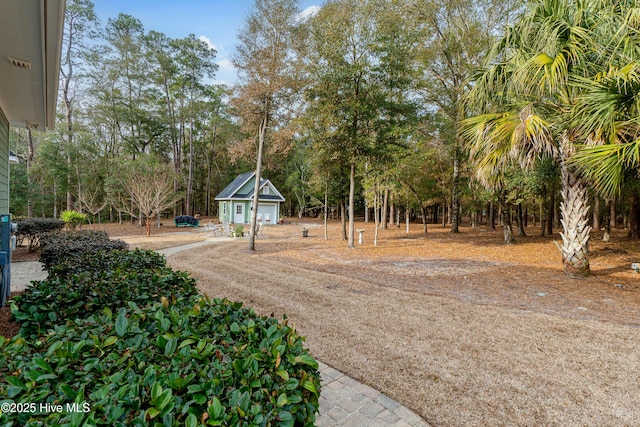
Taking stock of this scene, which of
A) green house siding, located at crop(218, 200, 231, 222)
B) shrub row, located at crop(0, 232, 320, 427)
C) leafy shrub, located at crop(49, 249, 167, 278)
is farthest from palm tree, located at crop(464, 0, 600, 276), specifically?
green house siding, located at crop(218, 200, 231, 222)

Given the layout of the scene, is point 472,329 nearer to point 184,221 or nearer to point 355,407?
point 355,407

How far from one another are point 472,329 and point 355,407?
2.29 metres

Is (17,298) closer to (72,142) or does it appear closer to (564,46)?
(564,46)

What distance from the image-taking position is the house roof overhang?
8.88 ft

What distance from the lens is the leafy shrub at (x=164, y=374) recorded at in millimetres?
1052

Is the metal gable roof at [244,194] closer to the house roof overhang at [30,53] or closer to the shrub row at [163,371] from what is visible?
the house roof overhang at [30,53]

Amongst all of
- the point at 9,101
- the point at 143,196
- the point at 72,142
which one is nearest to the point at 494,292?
the point at 9,101

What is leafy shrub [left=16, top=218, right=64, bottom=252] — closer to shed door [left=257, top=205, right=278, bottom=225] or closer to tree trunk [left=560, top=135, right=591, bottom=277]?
tree trunk [left=560, top=135, right=591, bottom=277]

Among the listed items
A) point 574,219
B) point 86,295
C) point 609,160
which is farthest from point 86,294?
point 574,219

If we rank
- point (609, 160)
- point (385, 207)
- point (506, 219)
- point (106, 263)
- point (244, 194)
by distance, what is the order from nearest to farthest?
point (106, 263), point (609, 160), point (506, 219), point (385, 207), point (244, 194)

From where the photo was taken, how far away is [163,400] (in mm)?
1067

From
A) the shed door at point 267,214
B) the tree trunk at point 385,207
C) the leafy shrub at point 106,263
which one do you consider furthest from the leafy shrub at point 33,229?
the shed door at point 267,214

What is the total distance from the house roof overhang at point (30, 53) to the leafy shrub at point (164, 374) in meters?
2.72

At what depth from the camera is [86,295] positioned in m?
2.47
